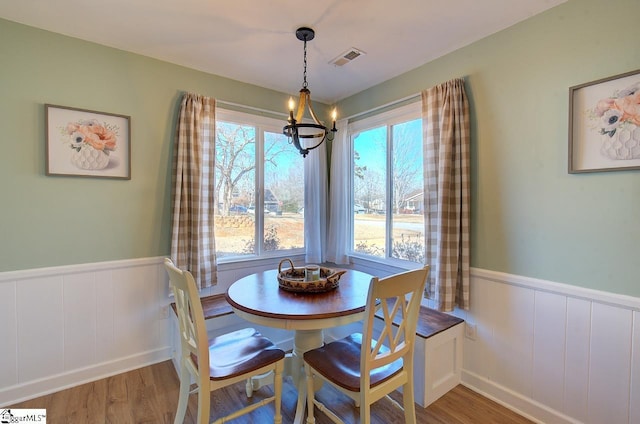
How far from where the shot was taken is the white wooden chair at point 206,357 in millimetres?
1427

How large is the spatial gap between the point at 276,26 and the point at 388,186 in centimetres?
165

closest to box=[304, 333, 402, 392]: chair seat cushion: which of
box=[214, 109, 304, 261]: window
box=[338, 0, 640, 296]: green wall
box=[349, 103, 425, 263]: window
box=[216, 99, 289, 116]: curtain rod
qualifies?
box=[338, 0, 640, 296]: green wall

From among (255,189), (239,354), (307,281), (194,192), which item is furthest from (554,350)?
(194,192)

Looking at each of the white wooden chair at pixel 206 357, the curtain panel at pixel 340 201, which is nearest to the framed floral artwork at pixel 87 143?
the white wooden chair at pixel 206 357

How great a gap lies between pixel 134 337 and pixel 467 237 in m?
2.67

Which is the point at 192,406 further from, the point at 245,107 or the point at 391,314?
the point at 245,107

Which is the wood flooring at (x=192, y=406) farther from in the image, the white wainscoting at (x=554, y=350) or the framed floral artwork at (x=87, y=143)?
the framed floral artwork at (x=87, y=143)

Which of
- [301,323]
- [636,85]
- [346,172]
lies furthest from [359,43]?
[301,323]

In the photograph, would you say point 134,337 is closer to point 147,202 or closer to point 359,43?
point 147,202

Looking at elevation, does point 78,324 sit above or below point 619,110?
below

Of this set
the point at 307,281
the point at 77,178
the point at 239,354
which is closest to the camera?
the point at 239,354

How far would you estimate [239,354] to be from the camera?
1666 mm

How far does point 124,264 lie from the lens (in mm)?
2334

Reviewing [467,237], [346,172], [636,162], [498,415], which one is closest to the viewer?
[636,162]
